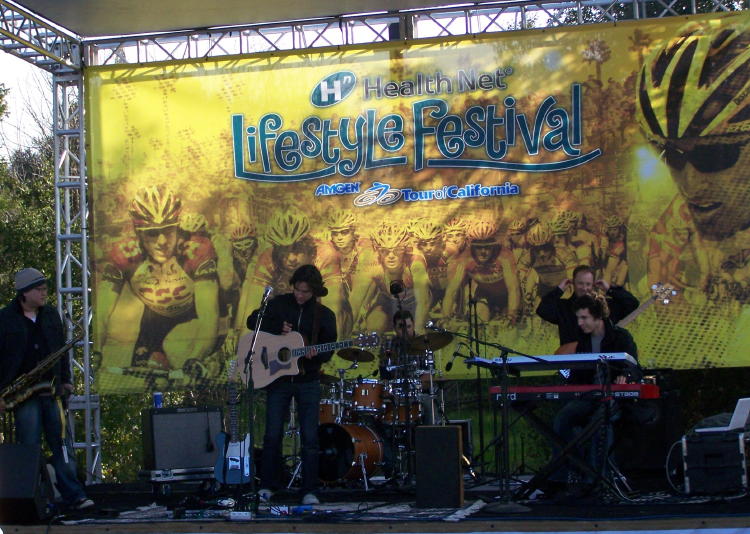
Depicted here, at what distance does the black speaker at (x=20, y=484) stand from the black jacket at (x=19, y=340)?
2.43 ft

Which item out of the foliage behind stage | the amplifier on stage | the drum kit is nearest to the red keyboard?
the amplifier on stage

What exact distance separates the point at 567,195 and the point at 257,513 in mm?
4460

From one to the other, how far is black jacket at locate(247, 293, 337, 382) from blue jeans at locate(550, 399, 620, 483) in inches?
69.1

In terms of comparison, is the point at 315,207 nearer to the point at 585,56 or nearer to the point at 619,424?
the point at 585,56

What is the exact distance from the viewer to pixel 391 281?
9.71 m

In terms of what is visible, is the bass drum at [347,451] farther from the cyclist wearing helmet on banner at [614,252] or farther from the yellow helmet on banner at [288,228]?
the cyclist wearing helmet on banner at [614,252]

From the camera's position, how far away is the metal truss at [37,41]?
9.30 meters

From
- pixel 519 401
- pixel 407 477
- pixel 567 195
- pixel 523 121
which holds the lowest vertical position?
pixel 407 477

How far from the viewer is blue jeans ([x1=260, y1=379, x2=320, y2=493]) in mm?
7566

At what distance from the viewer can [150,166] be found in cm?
1019

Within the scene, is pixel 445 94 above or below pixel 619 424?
above

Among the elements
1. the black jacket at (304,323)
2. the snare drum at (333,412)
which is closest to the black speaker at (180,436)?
the snare drum at (333,412)

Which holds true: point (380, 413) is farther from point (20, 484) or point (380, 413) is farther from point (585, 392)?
point (20, 484)

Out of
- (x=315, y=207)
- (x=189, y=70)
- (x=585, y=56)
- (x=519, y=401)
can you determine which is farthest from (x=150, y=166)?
(x=519, y=401)
